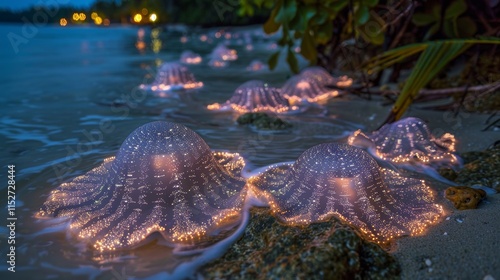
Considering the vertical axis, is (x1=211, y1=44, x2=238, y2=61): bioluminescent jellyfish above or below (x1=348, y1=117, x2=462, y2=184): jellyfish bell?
below

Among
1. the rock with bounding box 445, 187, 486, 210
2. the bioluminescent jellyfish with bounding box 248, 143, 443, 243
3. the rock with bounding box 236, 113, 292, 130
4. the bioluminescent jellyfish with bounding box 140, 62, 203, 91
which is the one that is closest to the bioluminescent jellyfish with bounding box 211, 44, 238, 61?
the bioluminescent jellyfish with bounding box 140, 62, 203, 91

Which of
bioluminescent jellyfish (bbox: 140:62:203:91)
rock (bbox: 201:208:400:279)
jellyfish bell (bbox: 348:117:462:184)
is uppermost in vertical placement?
rock (bbox: 201:208:400:279)

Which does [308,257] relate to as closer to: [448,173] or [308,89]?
[448,173]

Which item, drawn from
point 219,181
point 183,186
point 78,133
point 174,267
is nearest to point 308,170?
point 219,181

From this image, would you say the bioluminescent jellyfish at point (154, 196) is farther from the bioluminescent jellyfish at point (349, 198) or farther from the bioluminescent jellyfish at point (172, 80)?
the bioluminescent jellyfish at point (172, 80)

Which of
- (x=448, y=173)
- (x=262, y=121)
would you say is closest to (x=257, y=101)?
(x=262, y=121)

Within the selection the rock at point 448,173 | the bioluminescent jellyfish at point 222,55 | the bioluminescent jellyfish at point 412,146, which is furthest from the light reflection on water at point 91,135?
the bioluminescent jellyfish at point 222,55

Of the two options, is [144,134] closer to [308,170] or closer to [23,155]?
[308,170]

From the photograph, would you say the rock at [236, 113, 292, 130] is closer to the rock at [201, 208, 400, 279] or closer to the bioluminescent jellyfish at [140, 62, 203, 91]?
the rock at [201, 208, 400, 279]
